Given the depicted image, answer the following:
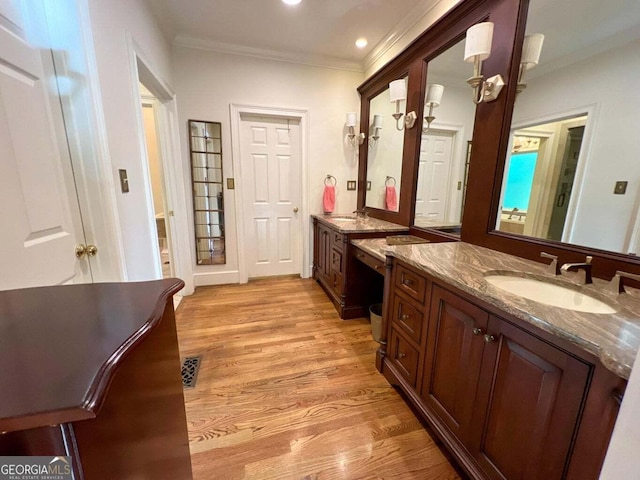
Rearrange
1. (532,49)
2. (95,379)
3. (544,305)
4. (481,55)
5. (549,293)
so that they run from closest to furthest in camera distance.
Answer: (95,379) < (544,305) < (549,293) < (532,49) < (481,55)

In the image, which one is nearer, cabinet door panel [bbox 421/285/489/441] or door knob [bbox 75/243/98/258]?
cabinet door panel [bbox 421/285/489/441]

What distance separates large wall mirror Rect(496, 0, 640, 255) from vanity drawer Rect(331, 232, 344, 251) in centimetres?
126

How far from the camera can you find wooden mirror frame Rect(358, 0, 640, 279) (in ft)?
4.08

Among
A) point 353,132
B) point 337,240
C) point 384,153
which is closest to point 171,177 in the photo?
point 337,240

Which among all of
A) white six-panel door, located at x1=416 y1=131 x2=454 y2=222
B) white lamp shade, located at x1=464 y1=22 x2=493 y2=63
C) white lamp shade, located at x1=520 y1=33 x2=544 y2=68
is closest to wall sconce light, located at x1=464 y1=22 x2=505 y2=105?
white lamp shade, located at x1=464 y1=22 x2=493 y2=63

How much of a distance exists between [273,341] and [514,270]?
1.70 m

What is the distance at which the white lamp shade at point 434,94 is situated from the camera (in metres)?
2.00

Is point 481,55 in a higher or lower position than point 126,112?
higher

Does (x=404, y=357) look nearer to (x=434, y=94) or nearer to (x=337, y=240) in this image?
(x=337, y=240)

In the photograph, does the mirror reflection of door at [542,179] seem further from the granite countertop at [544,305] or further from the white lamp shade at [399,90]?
the white lamp shade at [399,90]

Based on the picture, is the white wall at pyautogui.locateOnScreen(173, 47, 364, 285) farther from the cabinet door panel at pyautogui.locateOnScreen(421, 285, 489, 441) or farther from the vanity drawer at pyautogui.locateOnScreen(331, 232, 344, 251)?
the cabinet door panel at pyautogui.locateOnScreen(421, 285, 489, 441)

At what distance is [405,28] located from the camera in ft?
7.59

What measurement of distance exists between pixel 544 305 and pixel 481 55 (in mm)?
1384

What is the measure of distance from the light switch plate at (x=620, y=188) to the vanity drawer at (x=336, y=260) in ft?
5.79
